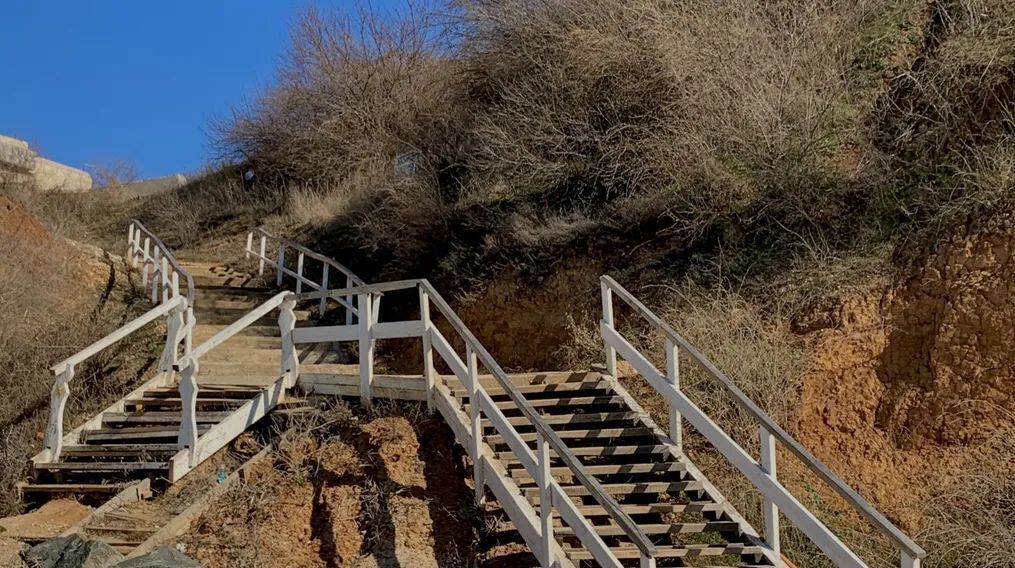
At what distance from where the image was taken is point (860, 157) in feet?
37.6

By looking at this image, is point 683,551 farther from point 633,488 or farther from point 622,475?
point 622,475

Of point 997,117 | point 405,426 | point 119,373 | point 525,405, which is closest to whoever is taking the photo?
point 525,405

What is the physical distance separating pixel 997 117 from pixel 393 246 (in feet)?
34.6

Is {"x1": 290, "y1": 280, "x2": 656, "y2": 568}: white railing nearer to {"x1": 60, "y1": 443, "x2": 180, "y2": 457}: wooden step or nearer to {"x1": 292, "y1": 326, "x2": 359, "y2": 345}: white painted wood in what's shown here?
{"x1": 292, "y1": 326, "x2": 359, "y2": 345}: white painted wood

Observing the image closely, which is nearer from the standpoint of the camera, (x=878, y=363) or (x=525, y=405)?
(x=525, y=405)

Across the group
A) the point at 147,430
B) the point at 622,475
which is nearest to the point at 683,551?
the point at 622,475

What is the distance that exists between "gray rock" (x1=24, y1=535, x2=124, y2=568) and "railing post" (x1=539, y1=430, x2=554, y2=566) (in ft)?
11.0

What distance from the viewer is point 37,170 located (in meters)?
28.6

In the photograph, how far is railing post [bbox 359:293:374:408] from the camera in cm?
904

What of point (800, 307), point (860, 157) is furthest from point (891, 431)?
point (860, 157)

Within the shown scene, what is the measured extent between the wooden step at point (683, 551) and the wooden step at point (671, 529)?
170mm

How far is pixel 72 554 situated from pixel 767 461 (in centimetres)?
557

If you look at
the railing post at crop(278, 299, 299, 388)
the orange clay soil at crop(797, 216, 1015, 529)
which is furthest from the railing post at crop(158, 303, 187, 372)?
the orange clay soil at crop(797, 216, 1015, 529)

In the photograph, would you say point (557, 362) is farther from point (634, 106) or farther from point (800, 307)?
point (634, 106)
